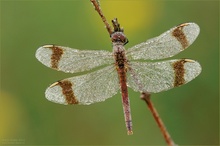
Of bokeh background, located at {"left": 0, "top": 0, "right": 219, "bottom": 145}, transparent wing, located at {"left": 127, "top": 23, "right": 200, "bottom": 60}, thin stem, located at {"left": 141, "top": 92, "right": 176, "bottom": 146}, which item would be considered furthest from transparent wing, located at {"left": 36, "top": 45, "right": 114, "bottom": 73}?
bokeh background, located at {"left": 0, "top": 0, "right": 219, "bottom": 145}

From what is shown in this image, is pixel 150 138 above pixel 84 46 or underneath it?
underneath

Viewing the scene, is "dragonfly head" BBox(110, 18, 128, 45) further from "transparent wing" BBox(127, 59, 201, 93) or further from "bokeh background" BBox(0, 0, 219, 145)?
"bokeh background" BBox(0, 0, 219, 145)

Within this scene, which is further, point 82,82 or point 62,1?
point 62,1

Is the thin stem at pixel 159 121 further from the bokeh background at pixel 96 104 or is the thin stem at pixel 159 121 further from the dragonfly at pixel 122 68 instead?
the bokeh background at pixel 96 104

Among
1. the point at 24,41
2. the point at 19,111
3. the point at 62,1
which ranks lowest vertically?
the point at 19,111

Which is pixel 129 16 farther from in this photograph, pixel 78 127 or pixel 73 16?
pixel 78 127

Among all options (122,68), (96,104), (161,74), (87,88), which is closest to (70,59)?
(87,88)

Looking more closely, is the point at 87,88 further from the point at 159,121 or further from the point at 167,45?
the point at 159,121

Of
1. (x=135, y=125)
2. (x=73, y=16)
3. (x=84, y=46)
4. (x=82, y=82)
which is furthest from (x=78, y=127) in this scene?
(x=82, y=82)
